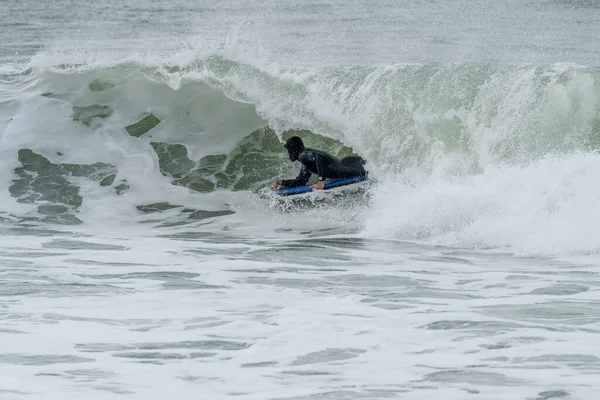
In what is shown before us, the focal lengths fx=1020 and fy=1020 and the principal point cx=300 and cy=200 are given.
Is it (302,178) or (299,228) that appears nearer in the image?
(299,228)

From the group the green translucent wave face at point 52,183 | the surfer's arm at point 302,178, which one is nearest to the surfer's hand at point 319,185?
the surfer's arm at point 302,178

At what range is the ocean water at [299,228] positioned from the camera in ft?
22.2

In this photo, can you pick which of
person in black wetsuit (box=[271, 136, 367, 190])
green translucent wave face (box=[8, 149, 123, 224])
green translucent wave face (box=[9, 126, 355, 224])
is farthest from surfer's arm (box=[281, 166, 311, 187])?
green translucent wave face (box=[8, 149, 123, 224])

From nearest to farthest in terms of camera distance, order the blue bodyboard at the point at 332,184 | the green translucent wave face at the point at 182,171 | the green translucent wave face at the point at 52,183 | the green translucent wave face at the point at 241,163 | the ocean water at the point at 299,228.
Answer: the ocean water at the point at 299,228
the blue bodyboard at the point at 332,184
the green translucent wave face at the point at 52,183
the green translucent wave face at the point at 182,171
the green translucent wave face at the point at 241,163

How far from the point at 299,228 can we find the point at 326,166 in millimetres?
924

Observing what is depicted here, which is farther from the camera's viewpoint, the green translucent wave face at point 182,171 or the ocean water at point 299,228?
the green translucent wave face at point 182,171

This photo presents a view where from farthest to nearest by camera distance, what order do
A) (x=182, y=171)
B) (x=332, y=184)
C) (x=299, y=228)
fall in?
(x=182, y=171) < (x=332, y=184) < (x=299, y=228)

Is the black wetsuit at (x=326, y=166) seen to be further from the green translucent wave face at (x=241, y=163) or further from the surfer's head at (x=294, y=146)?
the green translucent wave face at (x=241, y=163)

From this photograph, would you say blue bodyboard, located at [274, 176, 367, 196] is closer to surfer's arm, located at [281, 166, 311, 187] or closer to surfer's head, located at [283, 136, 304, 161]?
surfer's arm, located at [281, 166, 311, 187]

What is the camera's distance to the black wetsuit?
13.7 meters

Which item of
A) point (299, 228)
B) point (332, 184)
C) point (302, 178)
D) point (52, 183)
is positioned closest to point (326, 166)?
point (332, 184)

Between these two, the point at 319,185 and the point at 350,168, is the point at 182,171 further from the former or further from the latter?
the point at 350,168

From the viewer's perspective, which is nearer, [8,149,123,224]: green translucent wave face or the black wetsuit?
the black wetsuit

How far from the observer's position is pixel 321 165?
1373 centimetres
